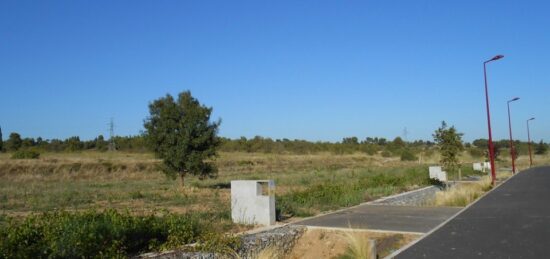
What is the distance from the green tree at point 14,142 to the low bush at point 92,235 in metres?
94.8

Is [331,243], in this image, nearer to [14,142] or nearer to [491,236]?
[491,236]

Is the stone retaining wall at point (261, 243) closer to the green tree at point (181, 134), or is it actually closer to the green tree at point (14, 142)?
the green tree at point (181, 134)

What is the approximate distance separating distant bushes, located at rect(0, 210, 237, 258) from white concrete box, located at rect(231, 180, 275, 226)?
8.07 feet

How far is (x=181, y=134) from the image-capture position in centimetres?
2758

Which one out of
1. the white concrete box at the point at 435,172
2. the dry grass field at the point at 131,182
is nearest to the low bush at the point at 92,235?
the dry grass field at the point at 131,182

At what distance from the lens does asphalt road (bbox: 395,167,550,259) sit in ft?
31.6

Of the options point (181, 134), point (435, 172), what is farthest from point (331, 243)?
point (435, 172)

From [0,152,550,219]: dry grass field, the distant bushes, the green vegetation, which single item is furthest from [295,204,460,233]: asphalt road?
the distant bushes

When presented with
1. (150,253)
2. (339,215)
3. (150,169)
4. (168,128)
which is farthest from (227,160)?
(150,253)

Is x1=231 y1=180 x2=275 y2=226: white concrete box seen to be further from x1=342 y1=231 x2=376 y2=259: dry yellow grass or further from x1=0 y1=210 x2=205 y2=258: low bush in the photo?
x1=342 y1=231 x2=376 y2=259: dry yellow grass

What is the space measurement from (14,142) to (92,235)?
10195 centimetres

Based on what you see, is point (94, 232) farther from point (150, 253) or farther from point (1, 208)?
point (1, 208)

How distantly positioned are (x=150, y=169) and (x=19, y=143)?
61.3 m

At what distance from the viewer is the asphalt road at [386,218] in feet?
43.0
